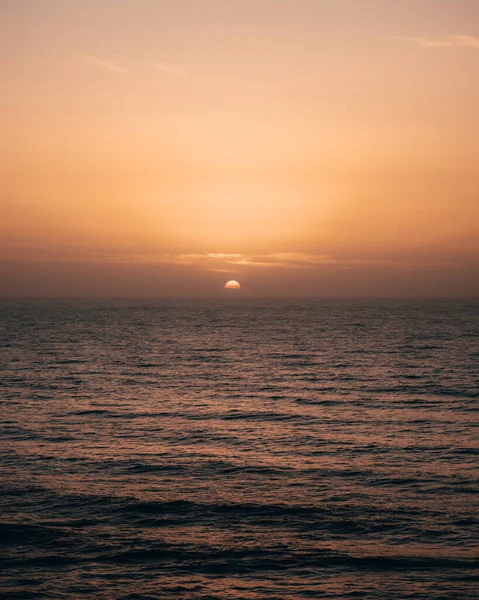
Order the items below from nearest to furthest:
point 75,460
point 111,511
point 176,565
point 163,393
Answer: point 176,565, point 111,511, point 75,460, point 163,393

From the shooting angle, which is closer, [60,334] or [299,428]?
[299,428]

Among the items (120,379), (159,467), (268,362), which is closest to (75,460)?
(159,467)

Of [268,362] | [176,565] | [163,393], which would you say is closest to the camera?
[176,565]

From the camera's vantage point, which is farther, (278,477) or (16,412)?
(16,412)

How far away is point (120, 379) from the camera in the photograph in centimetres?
6975

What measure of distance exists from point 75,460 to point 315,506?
14858mm

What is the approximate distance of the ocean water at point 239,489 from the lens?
70.6ft

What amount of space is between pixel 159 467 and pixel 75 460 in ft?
16.8

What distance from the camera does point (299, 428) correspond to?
4412 centimetres

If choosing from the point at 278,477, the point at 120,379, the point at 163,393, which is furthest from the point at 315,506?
the point at 120,379

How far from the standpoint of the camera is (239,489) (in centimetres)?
3048

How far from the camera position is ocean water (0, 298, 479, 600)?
21.5 meters

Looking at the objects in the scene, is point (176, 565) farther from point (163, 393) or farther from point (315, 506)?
point (163, 393)

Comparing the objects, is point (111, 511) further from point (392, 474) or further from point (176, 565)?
point (392, 474)
